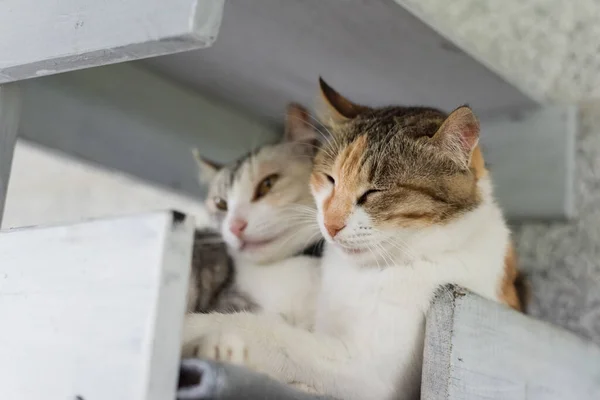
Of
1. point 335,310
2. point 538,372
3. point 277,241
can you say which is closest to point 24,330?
point 335,310

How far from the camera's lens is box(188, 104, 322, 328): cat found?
1136mm

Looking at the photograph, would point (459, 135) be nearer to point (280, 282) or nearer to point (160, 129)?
point (280, 282)

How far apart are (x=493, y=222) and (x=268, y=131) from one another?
2.68 feet

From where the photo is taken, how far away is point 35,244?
0.73m

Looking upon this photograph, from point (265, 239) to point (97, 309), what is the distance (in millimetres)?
562

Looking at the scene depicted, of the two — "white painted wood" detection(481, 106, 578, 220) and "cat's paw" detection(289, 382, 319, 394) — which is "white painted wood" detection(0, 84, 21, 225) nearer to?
"cat's paw" detection(289, 382, 319, 394)

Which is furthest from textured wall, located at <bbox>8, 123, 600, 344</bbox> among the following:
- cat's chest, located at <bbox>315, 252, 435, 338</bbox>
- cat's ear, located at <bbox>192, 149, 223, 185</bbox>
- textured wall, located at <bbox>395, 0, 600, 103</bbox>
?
cat's chest, located at <bbox>315, 252, 435, 338</bbox>

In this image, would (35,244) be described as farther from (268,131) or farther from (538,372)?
(268,131)

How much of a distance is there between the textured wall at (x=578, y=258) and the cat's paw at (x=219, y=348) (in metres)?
0.87

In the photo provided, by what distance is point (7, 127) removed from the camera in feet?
3.08

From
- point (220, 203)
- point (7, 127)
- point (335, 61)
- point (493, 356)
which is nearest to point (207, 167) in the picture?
point (220, 203)

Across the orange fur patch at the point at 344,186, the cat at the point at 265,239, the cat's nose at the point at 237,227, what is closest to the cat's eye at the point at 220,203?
the cat at the point at 265,239

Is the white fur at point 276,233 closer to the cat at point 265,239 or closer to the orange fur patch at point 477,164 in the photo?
the cat at point 265,239

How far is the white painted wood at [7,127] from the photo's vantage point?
0.93 metres
